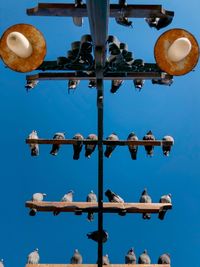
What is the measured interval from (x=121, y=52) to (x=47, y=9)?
0.87 metres

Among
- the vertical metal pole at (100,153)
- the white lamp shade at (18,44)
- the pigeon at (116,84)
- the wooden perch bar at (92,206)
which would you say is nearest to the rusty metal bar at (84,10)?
the white lamp shade at (18,44)

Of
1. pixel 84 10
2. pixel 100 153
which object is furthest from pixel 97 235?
pixel 84 10

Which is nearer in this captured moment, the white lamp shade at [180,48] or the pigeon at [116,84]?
the white lamp shade at [180,48]

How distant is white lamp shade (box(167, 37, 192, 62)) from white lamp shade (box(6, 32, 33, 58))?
1.34 metres

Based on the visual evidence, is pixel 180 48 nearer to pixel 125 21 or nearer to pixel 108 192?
pixel 125 21

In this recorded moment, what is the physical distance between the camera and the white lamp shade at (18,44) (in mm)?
4176

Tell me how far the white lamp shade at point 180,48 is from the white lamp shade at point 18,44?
134 cm

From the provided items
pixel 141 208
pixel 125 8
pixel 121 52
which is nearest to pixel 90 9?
pixel 125 8

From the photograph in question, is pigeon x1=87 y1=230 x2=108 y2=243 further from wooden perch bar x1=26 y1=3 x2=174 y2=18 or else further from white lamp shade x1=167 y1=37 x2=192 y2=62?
wooden perch bar x1=26 y1=3 x2=174 y2=18

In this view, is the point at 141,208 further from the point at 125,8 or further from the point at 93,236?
the point at 125,8

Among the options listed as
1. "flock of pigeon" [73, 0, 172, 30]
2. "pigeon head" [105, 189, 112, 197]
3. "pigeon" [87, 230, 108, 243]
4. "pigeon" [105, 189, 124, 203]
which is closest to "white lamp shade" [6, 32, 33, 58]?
"flock of pigeon" [73, 0, 172, 30]

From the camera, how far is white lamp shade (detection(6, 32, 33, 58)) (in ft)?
13.7

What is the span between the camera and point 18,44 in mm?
4191

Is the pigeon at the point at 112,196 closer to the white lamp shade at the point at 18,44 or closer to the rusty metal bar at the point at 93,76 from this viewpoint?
the rusty metal bar at the point at 93,76
